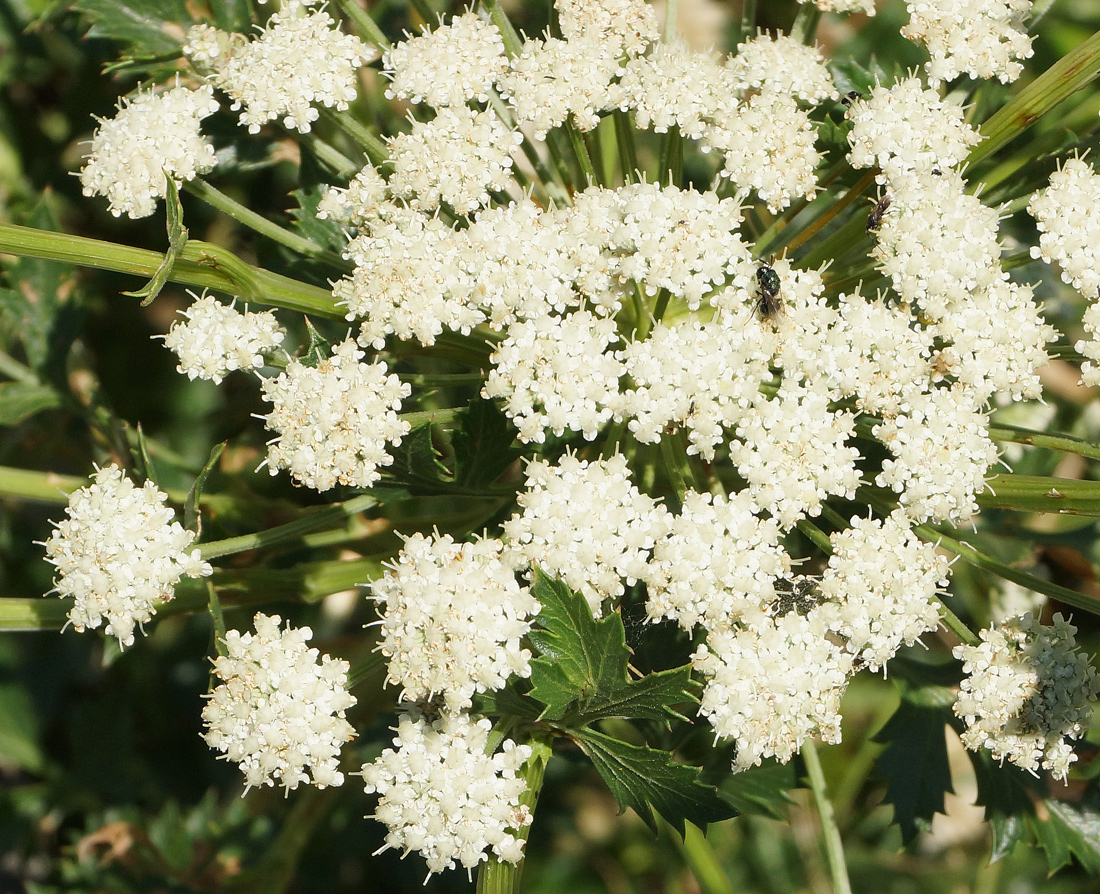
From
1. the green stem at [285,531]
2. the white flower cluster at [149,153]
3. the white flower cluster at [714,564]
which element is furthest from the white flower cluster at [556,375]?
the white flower cluster at [149,153]

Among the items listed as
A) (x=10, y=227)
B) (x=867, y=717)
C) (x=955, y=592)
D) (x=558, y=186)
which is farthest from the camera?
(x=867, y=717)

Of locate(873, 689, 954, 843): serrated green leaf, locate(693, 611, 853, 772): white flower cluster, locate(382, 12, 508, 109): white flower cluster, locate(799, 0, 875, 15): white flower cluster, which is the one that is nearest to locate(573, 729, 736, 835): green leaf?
locate(693, 611, 853, 772): white flower cluster

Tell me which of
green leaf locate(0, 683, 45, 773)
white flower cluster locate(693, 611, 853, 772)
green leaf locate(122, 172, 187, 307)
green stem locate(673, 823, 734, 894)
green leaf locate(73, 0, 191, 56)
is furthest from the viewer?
green leaf locate(0, 683, 45, 773)

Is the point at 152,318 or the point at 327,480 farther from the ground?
the point at 327,480

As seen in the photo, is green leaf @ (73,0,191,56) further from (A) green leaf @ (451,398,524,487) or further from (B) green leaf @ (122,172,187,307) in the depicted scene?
(A) green leaf @ (451,398,524,487)

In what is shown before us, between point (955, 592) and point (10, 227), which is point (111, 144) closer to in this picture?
point (10, 227)

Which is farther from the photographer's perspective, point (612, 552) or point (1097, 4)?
point (1097, 4)

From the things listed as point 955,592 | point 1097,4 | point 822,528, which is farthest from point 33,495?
point 1097,4
